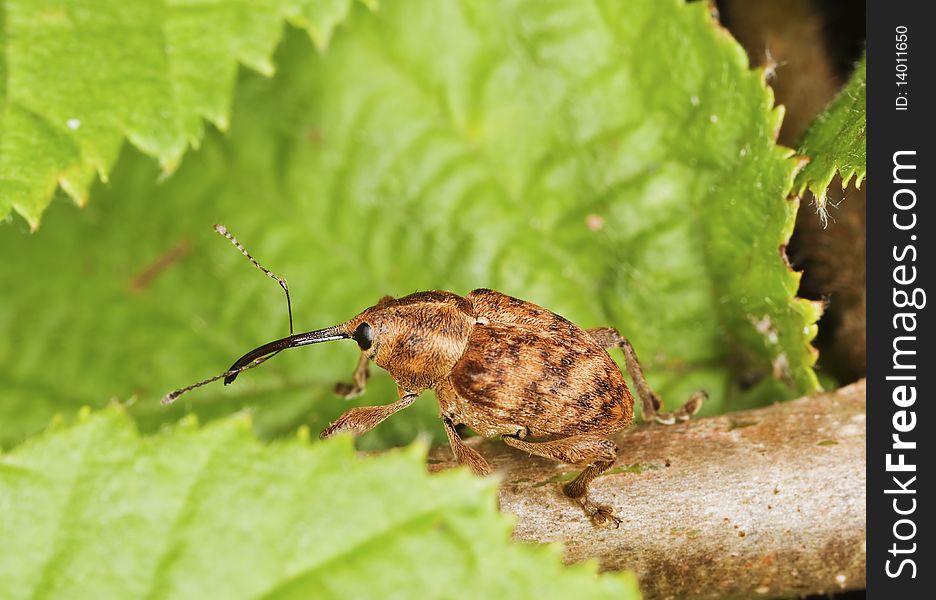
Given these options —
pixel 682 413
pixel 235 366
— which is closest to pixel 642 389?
pixel 682 413

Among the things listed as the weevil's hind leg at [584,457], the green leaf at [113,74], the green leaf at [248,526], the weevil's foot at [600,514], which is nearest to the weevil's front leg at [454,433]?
the weevil's hind leg at [584,457]

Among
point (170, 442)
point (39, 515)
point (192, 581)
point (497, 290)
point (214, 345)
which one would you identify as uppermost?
point (497, 290)

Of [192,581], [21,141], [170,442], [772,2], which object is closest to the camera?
[192,581]

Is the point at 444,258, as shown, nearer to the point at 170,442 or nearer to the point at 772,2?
the point at 170,442

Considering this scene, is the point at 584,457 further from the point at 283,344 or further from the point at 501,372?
the point at 283,344

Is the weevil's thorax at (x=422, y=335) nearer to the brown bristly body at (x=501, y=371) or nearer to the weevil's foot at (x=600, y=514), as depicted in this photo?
the brown bristly body at (x=501, y=371)

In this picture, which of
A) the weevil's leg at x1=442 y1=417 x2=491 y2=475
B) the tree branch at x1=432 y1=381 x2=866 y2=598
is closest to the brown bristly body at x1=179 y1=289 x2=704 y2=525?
the weevil's leg at x1=442 y1=417 x2=491 y2=475

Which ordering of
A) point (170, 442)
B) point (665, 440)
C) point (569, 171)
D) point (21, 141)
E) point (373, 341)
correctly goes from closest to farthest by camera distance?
1. point (170, 442)
2. point (21, 141)
3. point (665, 440)
4. point (373, 341)
5. point (569, 171)

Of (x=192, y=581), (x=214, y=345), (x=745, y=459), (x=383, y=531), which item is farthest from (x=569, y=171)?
(x=192, y=581)
